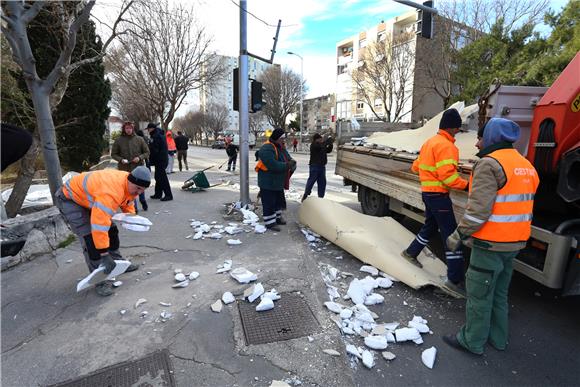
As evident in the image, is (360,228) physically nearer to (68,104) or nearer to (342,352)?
(342,352)

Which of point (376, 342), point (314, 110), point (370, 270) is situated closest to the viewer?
point (376, 342)

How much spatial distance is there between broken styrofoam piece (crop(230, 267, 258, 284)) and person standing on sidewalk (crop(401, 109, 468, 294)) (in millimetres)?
2096

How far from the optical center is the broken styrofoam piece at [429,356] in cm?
263

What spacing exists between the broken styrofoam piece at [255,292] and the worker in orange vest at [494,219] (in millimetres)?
1861

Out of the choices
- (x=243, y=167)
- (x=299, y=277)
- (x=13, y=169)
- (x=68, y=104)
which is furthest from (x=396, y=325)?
(x=13, y=169)

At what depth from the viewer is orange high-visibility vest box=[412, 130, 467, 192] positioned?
3.56m

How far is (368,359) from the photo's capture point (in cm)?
263

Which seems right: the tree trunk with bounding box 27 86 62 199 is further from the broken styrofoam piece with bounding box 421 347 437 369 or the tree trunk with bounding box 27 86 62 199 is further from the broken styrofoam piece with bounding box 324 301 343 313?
the broken styrofoam piece with bounding box 421 347 437 369

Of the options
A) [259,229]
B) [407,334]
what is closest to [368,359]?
[407,334]

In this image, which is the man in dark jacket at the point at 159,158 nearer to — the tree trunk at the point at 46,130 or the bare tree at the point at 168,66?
the tree trunk at the point at 46,130

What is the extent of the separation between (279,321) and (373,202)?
413cm

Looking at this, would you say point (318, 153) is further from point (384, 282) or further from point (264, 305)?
point (264, 305)

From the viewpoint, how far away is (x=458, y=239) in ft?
9.58

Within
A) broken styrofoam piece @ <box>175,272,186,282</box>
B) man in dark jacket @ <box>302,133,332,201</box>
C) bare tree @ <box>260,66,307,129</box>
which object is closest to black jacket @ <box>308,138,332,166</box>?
man in dark jacket @ <box>302,133,332,201</box>
